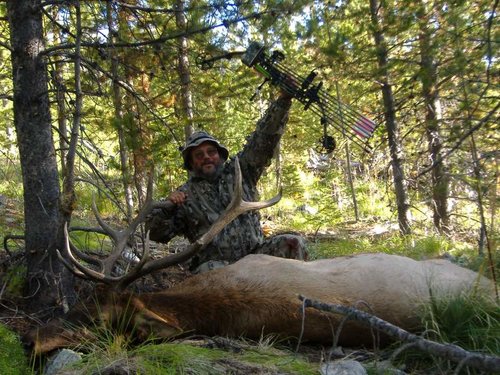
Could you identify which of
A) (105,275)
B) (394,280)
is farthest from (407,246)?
(105,275)

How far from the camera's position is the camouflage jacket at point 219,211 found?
507cm

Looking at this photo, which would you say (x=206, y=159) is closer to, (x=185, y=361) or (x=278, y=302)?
Result: (x=278, y=302)

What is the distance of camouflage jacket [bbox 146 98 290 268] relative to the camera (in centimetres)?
507

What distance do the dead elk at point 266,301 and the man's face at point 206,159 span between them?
174 cm

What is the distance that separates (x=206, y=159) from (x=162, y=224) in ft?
2.76

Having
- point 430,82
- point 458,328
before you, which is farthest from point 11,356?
point 430,82

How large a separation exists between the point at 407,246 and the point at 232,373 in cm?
534

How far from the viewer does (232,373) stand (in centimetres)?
260

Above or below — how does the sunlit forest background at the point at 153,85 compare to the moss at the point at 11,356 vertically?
above

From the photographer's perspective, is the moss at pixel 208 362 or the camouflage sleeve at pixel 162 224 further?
the camouflage sleeve at pixel 162 224

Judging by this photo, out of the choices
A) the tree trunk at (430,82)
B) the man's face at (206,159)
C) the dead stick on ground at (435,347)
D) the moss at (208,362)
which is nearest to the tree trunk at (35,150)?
the moss at (208,362)

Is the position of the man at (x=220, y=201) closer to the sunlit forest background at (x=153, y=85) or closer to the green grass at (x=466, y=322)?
the sunlit forest background at (x=153, y=85)

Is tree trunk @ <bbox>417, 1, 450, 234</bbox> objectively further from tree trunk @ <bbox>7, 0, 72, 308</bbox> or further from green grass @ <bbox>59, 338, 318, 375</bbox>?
tree trunk @ <bbox>7, 0, 72, 308</bbox>

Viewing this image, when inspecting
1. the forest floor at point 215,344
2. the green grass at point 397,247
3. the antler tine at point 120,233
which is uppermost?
the antler tine at point 120,233
